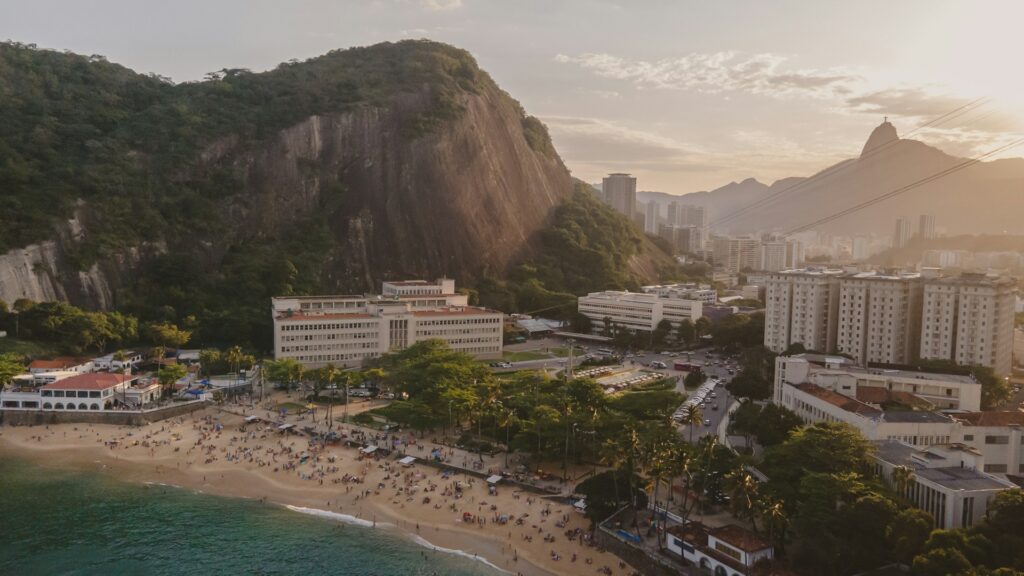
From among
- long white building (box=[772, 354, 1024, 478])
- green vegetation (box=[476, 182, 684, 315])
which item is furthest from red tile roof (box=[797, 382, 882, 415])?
green vegetation (box=[476, 182, 684, 315])

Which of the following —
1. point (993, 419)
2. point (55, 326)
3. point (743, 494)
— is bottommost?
point (743, 494)

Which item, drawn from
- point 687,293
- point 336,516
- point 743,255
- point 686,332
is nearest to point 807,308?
point 686,332

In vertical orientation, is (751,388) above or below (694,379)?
above

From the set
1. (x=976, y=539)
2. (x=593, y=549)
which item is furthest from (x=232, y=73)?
(x=976, y=539)

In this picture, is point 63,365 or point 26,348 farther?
point 26,348

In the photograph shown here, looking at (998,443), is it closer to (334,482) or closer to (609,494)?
(609,494)

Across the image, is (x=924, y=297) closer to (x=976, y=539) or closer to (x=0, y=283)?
(x=976, y=539)
